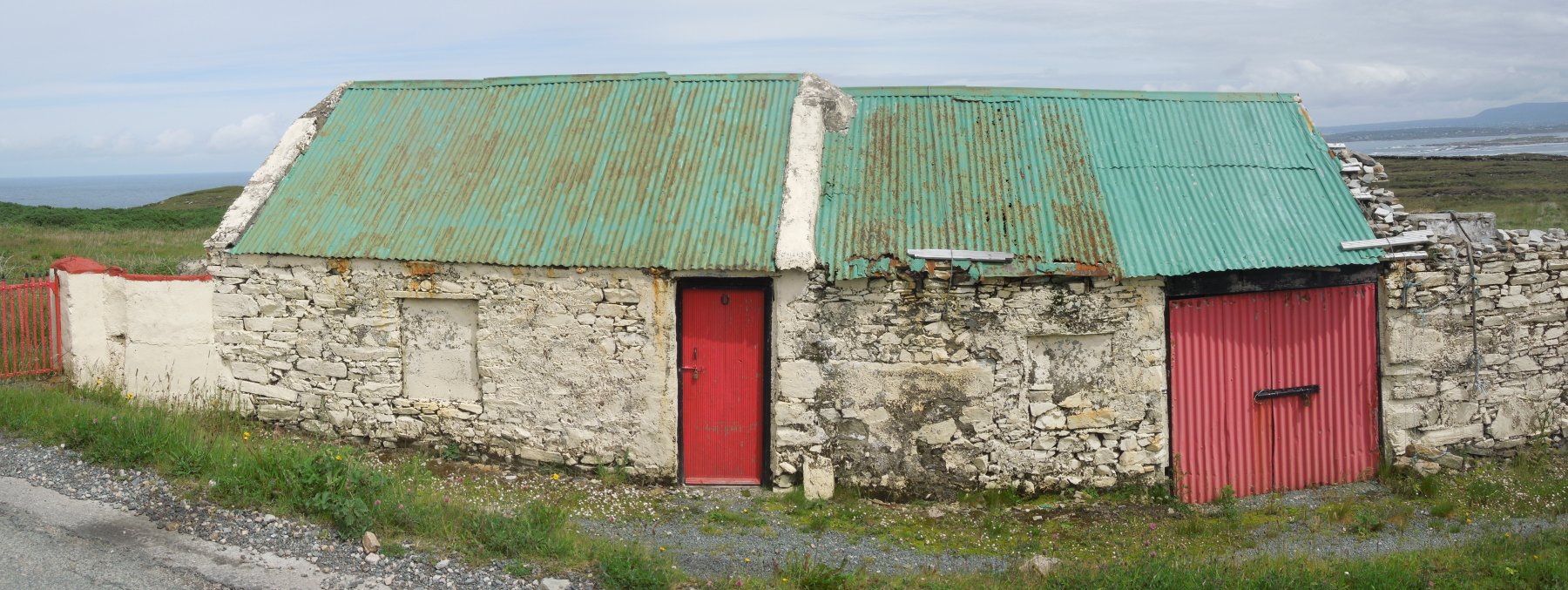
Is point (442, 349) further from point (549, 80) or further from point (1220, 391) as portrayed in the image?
point (1220, 391)

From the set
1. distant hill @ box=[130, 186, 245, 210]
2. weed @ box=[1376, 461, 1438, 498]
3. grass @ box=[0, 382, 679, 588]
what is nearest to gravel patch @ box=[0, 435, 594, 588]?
grass @ box=[0, 382, 679, 588]

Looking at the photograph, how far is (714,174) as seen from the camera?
10.3 m

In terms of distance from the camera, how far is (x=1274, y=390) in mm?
9789

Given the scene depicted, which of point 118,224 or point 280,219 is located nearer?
point 280,219

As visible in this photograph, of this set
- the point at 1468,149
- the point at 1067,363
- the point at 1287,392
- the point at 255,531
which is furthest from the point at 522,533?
the point at 1468,149

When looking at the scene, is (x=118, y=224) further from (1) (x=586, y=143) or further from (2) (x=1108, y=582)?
(2) (x=1108, y=582)

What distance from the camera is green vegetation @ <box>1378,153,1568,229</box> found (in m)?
29.9

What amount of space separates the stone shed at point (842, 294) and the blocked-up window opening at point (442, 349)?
0.03 meters

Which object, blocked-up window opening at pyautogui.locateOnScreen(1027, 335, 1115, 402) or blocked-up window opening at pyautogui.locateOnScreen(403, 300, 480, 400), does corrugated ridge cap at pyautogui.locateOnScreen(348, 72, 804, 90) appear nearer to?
blocked-up window opening at pyautogui.locateOnScreen(403, 300, 480, 400)

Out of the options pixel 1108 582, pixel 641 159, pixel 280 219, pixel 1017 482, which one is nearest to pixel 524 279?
pixel 641 159

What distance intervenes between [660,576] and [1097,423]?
15.1 ft

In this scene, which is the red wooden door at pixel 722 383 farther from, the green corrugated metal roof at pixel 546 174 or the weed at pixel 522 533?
the weed at pixel 522 533

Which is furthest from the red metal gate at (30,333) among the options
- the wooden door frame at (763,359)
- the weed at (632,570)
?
the weed at (632,570)

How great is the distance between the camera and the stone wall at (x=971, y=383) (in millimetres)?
9070
